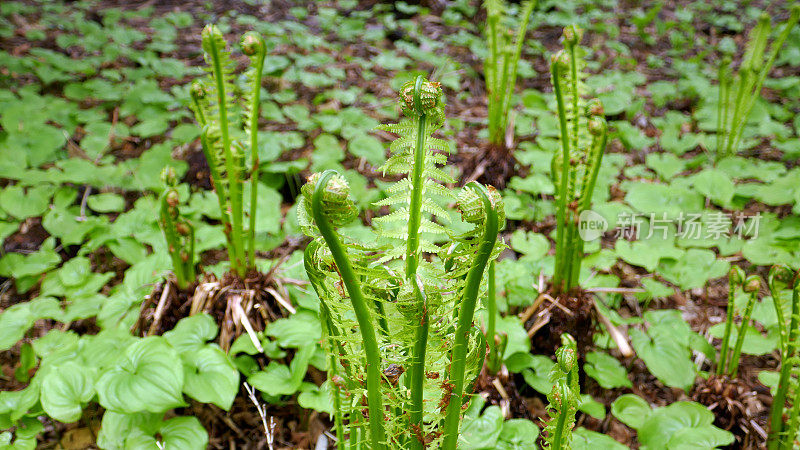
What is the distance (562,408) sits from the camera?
3.57 feet

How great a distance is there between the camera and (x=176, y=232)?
74.7 inches

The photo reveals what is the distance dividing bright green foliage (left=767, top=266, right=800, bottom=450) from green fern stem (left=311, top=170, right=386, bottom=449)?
1.14 metres

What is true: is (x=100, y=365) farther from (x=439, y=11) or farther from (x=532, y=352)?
(x=439, y=11)

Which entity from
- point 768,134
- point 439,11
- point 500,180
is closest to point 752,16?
point 768,134

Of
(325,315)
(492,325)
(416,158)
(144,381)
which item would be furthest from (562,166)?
(144,381)

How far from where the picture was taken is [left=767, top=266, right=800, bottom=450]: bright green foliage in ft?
4.72

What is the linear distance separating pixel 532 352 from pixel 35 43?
4.68 meters

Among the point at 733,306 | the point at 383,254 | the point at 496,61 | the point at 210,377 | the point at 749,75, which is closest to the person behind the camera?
the point at 383,254

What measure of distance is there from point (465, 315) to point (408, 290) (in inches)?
5.9

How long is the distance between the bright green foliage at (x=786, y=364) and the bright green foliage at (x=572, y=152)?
58 cm

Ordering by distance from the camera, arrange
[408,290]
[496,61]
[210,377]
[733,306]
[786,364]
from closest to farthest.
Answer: [408,290]
[786,364]
[210,377]
[733,306]
[496,61]

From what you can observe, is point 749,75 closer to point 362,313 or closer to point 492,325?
point 492,325

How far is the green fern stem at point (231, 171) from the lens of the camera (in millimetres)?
1690

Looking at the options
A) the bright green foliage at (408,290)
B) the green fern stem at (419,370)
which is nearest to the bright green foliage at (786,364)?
the bright green foliage at (408,290)
